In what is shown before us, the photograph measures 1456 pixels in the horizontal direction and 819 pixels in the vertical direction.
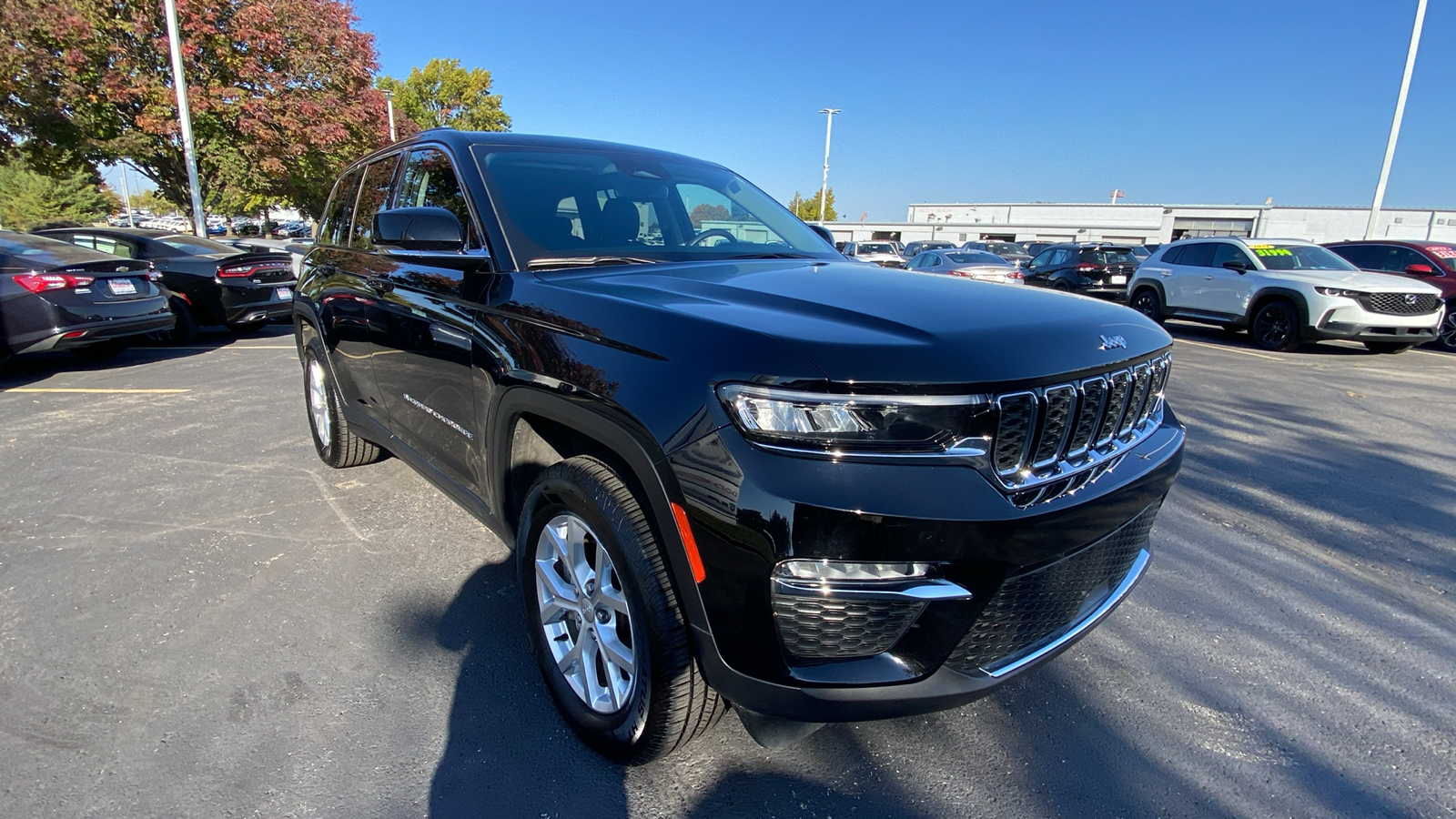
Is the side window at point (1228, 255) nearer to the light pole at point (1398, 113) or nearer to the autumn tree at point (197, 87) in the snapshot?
the light pole at point (1398, 113)

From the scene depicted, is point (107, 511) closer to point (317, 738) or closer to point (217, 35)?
point (317, 738)

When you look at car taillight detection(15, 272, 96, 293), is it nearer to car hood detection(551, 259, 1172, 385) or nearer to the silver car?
car hood detection(551, 259, 1172, 385)

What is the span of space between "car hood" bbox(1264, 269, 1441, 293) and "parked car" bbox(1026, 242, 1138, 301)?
15.6 ft

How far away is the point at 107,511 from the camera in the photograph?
3840 millimetres

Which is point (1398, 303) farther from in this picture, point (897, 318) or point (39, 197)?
point (39, 197)

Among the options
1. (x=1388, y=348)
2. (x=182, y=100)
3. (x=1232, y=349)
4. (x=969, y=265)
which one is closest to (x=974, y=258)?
(x=969, y=265)

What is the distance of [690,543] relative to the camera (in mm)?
1671

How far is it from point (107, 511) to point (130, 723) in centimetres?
221

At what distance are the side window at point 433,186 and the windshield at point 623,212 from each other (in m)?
0.14

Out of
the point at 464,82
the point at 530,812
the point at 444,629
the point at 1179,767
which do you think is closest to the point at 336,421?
the point at 444,629

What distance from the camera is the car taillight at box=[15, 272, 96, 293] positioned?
22.3 feet

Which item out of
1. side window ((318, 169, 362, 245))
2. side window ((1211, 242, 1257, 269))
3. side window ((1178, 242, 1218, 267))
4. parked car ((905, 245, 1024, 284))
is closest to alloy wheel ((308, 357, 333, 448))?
side window ((318, 169, 362, 245))

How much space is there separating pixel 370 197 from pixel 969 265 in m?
12.3

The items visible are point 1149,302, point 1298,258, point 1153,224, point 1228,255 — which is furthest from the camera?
point 1153,224
